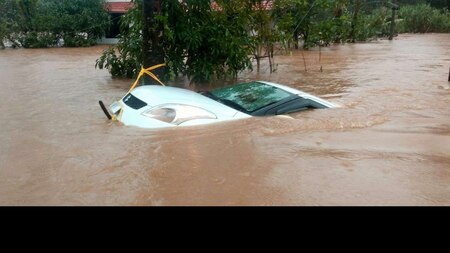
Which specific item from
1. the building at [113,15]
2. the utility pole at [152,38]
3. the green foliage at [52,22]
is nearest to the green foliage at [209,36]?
the utility pole at [152,38]

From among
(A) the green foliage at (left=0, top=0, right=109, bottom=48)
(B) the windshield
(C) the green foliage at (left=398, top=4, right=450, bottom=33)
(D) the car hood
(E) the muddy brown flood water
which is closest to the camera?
(E) the muddy brown flood water

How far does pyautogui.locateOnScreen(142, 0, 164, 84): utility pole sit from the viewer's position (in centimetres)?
839

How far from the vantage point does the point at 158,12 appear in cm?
846

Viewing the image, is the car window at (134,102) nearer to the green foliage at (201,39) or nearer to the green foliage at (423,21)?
the green foliage at (201,39)

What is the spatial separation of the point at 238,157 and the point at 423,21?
33081 mm

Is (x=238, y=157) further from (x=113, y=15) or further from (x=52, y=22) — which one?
(x=113, y=15)

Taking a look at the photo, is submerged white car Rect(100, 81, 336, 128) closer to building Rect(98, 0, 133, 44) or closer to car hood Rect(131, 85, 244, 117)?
car hood Rect(131, 85, 244, 117)

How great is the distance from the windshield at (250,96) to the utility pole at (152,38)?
2101 mm

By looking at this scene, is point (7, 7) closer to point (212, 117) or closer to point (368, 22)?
point (368, 22)

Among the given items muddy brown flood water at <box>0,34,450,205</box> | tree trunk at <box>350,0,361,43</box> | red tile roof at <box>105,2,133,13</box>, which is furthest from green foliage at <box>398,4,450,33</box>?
muddy brown flood water at <box>0,34,450,205</box>

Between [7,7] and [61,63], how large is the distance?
12.0 meters

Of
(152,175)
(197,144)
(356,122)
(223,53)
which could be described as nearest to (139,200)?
(152,175)

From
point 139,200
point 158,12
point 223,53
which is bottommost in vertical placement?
point 139,200

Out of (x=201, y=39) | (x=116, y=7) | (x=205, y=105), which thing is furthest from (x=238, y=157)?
(x=116, y=7)
